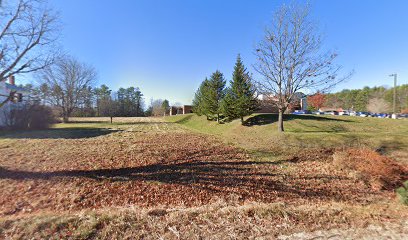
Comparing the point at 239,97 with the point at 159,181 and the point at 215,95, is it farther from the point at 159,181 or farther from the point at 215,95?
the point at 159,181

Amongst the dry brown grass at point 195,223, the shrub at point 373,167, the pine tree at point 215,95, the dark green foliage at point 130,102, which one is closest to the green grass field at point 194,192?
the dry brown grass at point 195,223

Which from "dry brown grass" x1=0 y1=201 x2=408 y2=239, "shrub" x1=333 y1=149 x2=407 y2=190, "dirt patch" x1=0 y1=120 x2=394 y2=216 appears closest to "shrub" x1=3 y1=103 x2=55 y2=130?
"dirt patch" x1=0 y1=120 x2=394 y2=216

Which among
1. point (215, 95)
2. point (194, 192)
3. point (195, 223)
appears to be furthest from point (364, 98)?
point (195, 223)

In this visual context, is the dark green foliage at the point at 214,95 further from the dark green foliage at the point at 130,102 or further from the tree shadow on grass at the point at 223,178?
the dark green foliage at the point at 130,102

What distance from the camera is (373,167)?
22.4ft

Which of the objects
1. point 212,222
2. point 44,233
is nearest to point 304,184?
point 212,222

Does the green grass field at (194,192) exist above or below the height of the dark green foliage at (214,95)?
below

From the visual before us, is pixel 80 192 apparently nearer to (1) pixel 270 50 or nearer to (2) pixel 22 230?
(2) pixel 22 230

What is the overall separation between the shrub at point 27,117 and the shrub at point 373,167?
1014 inches

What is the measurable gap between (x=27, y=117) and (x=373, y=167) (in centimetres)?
2693

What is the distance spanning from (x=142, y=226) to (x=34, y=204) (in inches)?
132

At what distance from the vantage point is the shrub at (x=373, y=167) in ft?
20.0

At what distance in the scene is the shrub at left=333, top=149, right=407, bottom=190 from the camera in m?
6.11

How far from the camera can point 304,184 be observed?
6020 millimetres
